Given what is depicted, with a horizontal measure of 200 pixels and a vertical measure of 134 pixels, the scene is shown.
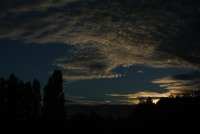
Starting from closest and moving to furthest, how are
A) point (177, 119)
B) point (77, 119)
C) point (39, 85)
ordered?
1. point (177, 119)
2. point (77, 119)
3. point (39, 85)

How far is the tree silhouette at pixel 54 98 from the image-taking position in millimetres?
80500

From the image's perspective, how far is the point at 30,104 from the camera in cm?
8594

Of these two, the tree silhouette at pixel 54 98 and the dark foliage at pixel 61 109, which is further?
the tree silhouette at pixel 54 98

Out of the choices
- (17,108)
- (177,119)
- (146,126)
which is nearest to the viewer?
(177,119)

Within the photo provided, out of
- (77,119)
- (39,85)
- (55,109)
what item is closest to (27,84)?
(39,85)

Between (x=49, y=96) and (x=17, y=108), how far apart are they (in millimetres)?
7871

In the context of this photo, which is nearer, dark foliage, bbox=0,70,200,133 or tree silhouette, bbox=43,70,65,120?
dark foliage, bbox=0,70,200,133

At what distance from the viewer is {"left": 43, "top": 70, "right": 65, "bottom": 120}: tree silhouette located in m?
80.5

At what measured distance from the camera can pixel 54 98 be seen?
271 ft

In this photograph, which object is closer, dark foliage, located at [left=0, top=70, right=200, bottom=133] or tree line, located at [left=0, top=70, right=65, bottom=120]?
dark foliage, located at [left=0, top=70, right=200, bottom=133]

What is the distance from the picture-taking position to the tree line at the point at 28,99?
262 feet

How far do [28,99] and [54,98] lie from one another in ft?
24.6

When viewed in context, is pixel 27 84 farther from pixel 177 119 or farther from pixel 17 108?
pixel 177 119

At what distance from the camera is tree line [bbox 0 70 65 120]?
79875 millimetres
